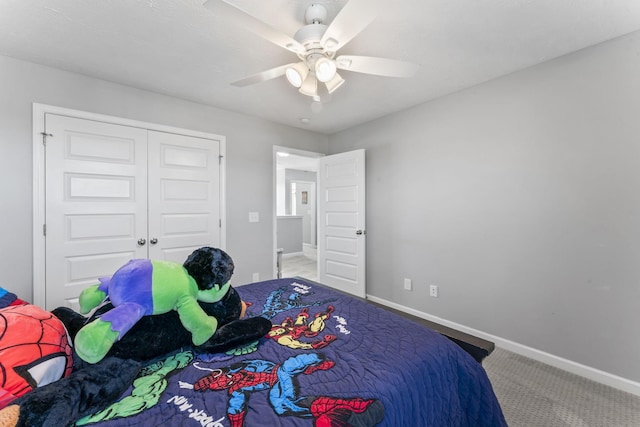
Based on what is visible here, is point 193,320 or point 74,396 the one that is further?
point 193,320

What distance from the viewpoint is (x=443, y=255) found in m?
2.86

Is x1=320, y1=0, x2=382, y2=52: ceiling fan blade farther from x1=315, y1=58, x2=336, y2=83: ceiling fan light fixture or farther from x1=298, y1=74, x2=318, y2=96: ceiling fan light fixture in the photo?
x1=298, y1=74, x2=318, y2=96: ceiling fan light fixture

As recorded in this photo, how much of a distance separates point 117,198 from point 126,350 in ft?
6.70

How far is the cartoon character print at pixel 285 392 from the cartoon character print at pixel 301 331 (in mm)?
123

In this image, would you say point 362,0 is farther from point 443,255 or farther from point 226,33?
point 443,255

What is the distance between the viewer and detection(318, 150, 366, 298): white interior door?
11.5ft

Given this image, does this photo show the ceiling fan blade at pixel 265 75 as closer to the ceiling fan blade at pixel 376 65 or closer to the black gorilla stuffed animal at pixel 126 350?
the ceiling fan blade at pixel 376 65

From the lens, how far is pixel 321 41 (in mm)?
1419

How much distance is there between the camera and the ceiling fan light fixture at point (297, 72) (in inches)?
66.1

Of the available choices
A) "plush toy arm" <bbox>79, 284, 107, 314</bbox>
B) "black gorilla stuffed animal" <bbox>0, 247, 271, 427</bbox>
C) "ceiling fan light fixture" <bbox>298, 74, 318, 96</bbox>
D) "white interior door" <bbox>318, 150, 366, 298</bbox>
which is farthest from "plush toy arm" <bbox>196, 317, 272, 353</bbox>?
"white interior door" <bbox>318, 150, 366, 298</bbox>

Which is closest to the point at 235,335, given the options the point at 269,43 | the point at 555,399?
the point at 269,43

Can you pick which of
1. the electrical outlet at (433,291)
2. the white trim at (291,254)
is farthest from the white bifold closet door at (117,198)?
the white trim at (291,254)

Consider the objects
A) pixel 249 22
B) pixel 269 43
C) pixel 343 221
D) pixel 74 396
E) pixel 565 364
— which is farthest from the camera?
pixel 343 221

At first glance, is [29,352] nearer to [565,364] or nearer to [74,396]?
[74,396]
